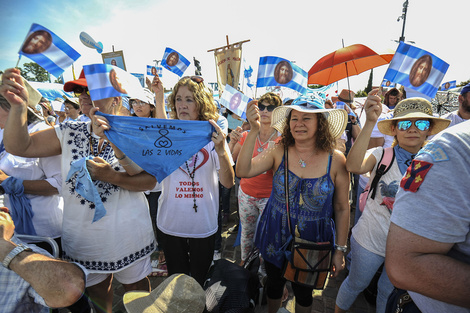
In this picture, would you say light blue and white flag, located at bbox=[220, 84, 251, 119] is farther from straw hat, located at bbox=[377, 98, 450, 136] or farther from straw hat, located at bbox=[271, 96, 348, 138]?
straw hat, located at bbox=[377, 98, 450, 136]

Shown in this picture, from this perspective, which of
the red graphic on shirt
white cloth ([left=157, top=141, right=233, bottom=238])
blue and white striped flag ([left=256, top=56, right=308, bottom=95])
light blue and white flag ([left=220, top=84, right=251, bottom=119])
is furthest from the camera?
blue and white striped flag ([left=256, top=56, right=308, bottom=95])

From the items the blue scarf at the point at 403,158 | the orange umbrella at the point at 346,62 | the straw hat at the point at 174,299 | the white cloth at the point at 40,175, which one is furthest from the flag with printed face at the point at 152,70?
the orange umbrella at the point at 346,62

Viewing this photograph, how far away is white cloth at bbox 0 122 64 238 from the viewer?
2.00 meters

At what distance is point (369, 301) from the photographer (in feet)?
9.49

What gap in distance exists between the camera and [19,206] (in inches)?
74.5

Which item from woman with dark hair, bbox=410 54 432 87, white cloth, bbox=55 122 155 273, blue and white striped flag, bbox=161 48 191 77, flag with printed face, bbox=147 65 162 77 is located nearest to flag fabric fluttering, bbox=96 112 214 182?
white cloth, bbox=55 122 155 273

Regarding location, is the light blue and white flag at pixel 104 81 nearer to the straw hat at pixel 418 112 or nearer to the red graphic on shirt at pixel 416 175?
the red graphic on shirt at pixel 416 175

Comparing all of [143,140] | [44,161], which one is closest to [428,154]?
[143,140]

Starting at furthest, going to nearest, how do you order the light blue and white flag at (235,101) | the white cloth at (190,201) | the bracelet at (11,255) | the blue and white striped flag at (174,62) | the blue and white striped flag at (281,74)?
the blue and white striped flag at (174,62) → the blue and white striped flag at (281,74) → the light blue and white flag at (235,101) → the white cloth at (190,201) → the bracelet at (11,255)

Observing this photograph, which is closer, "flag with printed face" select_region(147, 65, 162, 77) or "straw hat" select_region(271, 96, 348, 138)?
"straw hat" select_region(271, 96, 348, 138)

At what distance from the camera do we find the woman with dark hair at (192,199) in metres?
2.25

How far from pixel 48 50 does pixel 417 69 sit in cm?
423

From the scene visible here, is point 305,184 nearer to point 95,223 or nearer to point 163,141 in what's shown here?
point 163,141

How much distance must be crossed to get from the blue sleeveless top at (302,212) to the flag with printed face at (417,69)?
6.05 ft
